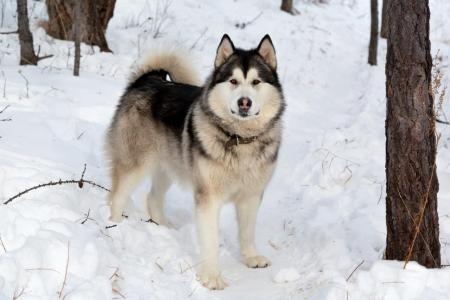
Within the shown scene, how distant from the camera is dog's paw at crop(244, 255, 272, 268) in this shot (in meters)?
4.12

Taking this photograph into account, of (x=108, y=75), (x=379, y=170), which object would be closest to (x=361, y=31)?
(x=108, y=75)

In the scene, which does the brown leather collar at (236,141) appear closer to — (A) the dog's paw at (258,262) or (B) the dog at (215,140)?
(B) the dog at (215,140)

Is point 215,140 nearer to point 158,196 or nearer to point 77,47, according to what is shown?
point 158,196

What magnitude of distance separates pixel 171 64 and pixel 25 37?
11.2 ft

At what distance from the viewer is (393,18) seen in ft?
10.2

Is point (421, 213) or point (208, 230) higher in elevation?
point (421, 213)

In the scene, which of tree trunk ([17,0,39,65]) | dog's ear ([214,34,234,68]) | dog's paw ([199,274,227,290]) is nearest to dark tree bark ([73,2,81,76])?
tree trunk ([17,0,39,65])

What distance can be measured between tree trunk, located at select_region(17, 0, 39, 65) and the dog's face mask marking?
4308mm

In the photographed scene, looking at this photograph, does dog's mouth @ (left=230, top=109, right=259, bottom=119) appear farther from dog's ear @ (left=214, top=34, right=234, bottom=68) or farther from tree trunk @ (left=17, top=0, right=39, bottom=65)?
tree trunk @ (left=17, top=0, right=39, bottom=65)

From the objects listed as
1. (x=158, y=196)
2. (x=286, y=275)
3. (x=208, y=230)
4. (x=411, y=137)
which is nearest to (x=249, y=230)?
(x=208, y=230)

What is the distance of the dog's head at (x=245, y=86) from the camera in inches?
143

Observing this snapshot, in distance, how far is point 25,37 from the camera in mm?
7402

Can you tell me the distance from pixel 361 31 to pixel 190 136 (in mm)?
11470

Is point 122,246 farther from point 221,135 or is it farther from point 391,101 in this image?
point 391,101
